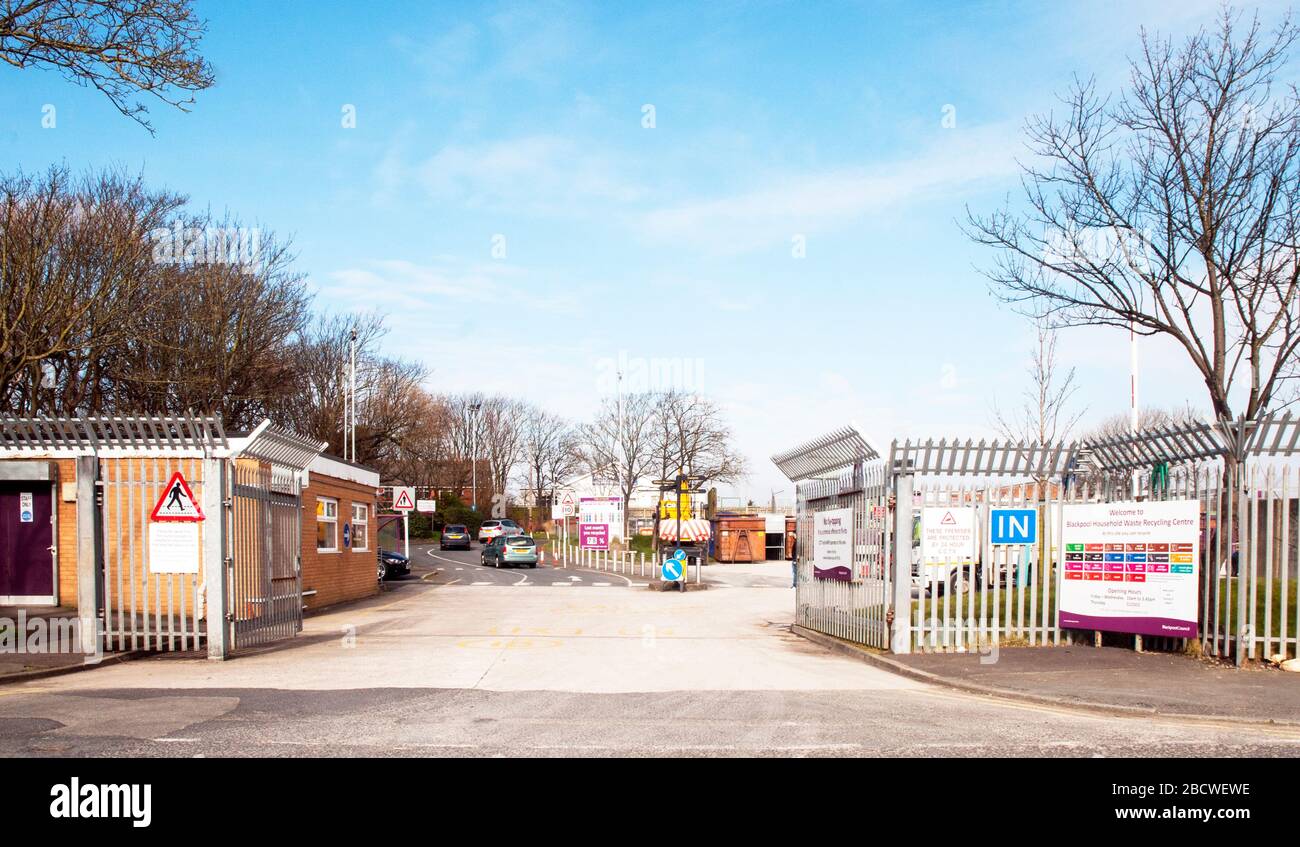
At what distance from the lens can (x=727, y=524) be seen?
59.8 m

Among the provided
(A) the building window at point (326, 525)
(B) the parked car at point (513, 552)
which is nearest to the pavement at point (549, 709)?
(A) the building window at point (326, 525)

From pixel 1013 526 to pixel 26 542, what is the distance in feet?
51.6

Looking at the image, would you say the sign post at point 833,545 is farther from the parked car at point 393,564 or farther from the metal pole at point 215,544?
the parked car at point 393,564

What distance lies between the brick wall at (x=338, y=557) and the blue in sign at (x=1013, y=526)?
1544 centimetres

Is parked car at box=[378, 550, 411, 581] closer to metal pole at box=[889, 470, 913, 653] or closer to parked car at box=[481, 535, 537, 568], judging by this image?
parked car at box=[481, 535, 537, 568]

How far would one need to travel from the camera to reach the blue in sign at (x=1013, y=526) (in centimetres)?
1381

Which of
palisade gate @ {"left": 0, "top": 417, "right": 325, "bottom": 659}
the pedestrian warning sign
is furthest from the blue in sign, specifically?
the pedestrian warning sign

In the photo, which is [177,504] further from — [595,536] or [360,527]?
[595,536]

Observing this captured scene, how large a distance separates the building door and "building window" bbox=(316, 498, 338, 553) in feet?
23.7

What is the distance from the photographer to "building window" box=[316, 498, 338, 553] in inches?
982

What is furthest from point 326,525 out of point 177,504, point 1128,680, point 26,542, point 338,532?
point 1128,680

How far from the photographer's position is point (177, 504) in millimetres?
13836

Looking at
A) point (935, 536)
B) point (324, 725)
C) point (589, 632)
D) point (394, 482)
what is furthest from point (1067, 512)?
point (394, 482)
